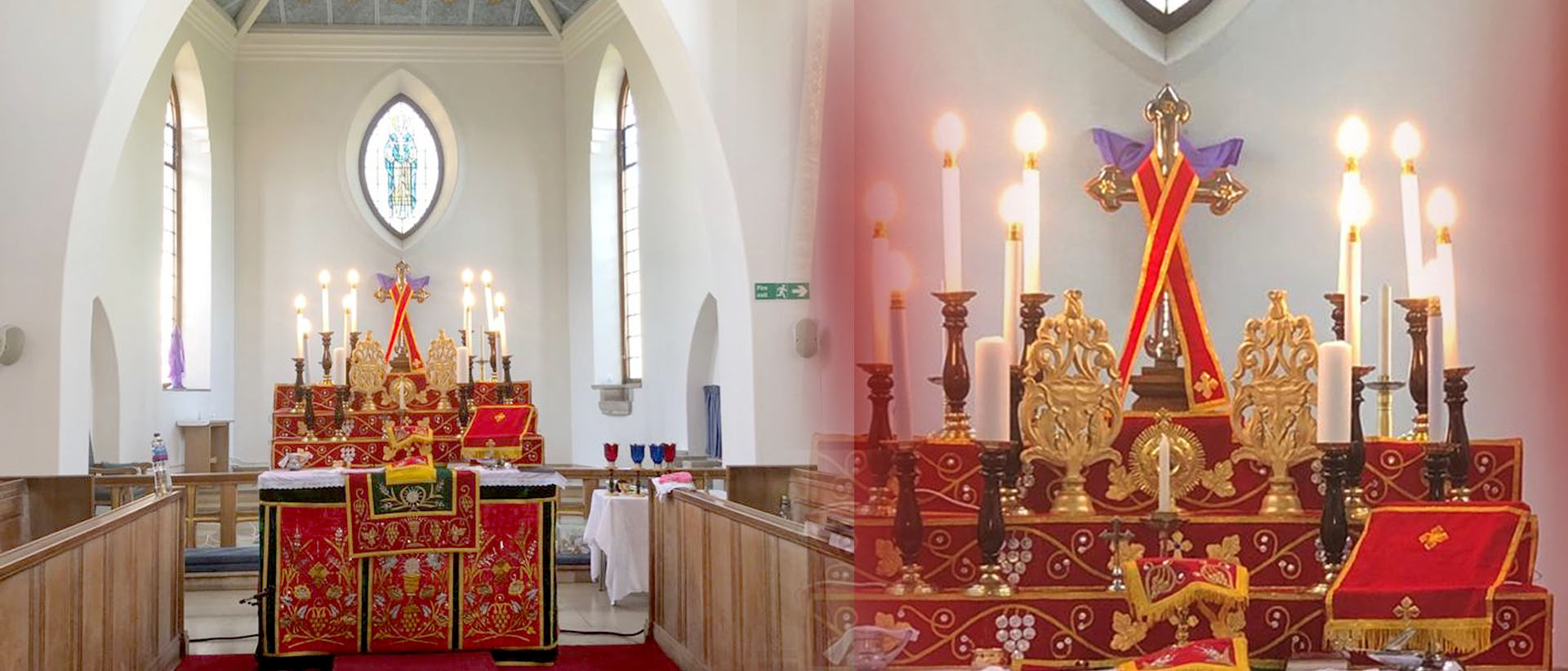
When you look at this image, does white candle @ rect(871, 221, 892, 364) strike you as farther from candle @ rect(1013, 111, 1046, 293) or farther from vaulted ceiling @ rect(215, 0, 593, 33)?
vaulted ceiling @ rect(215, 0, 593, 33)

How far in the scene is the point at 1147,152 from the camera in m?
3.68

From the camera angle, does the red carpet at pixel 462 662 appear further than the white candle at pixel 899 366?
Yes

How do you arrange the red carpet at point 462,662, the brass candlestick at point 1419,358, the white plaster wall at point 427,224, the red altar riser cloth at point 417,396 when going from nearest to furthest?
1. the brass candlestick at point 1419,358
2. the red carpet at point 462,662
3. the red altar riser cloth at point 417,396
4. the white plaster wall at point 427,224

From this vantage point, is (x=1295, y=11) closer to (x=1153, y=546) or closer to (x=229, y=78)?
(x=1153, y=546)

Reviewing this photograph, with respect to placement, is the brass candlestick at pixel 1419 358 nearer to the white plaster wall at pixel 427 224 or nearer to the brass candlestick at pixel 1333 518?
the brass candlestick at pixel 1333 518

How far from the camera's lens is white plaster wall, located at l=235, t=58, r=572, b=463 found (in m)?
15.0

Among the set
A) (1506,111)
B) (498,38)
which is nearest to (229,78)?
(498,38)

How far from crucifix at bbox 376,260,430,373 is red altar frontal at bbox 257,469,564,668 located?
2.45m

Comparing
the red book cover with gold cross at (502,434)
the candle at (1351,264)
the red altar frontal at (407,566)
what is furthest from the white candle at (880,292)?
the red book cover with gold cross at (502,434)

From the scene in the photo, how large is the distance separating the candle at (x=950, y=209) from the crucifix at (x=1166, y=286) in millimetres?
564

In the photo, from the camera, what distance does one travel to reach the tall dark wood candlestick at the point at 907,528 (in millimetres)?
2373

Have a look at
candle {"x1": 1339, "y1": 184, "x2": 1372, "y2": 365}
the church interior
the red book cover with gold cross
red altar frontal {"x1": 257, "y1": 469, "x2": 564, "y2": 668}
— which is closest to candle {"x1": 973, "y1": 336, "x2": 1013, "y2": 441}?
the church interior

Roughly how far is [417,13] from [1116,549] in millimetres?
13596

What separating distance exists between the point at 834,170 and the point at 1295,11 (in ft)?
8.96
